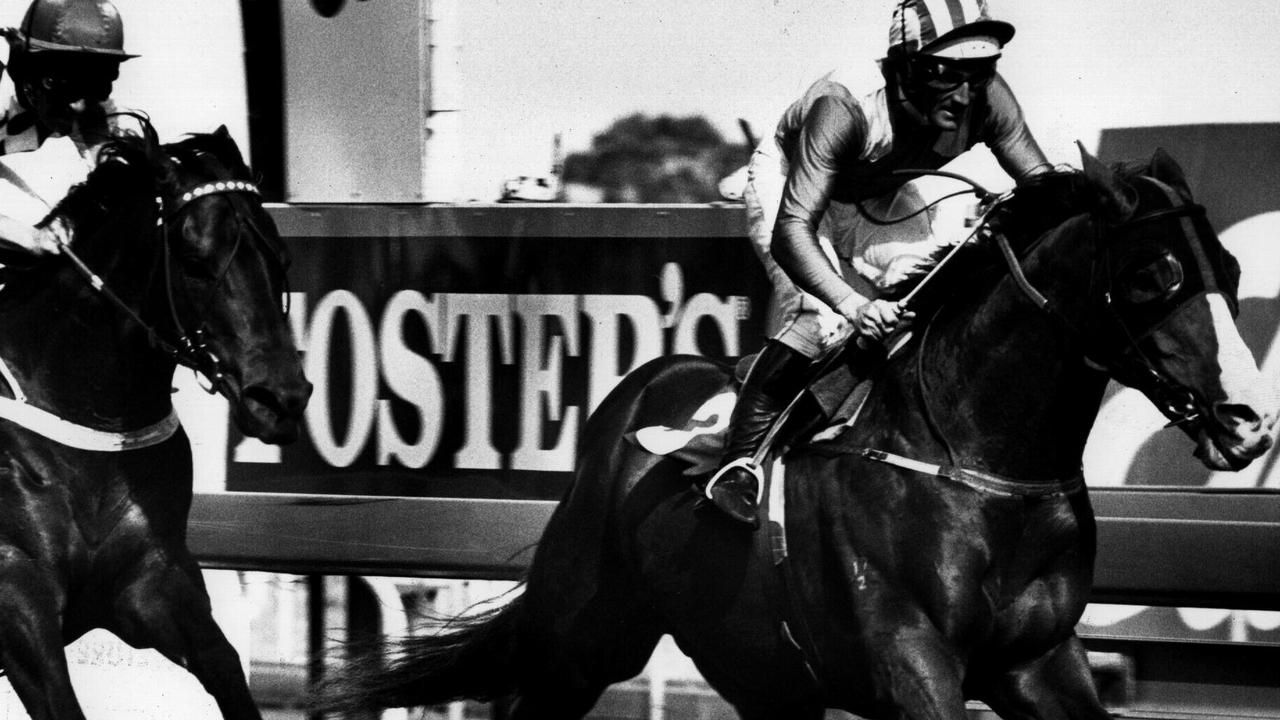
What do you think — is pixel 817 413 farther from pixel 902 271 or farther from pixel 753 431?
pixel 902 271

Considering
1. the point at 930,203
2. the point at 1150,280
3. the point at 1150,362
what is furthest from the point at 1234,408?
the point at 930,203

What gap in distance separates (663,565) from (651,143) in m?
1.39

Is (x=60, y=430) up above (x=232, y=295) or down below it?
below

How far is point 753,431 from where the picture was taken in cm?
428

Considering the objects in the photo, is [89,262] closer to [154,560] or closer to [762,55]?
[154,560]

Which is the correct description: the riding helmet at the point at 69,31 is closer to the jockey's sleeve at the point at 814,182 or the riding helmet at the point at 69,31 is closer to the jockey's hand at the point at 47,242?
the jockey's hand at the point at 47,242

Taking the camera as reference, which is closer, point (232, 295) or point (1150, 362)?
point (1150, 362)

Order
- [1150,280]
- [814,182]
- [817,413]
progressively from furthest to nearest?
[817,413], [814,182], [1150,280]

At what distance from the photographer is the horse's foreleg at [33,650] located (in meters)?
4.30

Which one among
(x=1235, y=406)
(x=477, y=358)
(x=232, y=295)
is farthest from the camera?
(x=477, y=358)

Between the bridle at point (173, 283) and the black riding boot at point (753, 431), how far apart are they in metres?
1.20

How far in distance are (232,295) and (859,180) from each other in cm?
152

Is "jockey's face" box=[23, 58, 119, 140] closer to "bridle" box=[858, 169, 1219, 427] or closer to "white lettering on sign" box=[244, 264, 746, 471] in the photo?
"white lettering on sign" box=[244, 264, 746, 471]

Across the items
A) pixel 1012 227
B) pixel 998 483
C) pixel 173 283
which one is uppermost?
pixel 1012 227
